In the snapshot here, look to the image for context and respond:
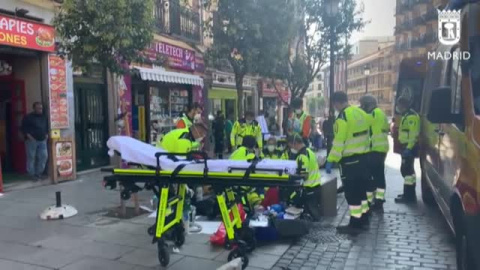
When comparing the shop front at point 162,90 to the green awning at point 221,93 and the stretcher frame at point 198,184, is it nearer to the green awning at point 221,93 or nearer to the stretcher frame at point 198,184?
the green awning at point 221,93

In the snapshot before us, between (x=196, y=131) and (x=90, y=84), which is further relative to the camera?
(x=90, y=84)

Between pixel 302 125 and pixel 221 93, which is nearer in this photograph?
pixel 302 125

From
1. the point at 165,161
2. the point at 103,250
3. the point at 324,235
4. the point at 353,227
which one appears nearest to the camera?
the point at 165,161

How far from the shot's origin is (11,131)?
35.3 ft

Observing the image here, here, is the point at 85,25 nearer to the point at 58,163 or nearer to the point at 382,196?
the point at 58,163

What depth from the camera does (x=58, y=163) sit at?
31.9 ft

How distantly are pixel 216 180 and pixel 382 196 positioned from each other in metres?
4.29

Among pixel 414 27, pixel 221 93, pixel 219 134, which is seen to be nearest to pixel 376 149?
pixel 219 134

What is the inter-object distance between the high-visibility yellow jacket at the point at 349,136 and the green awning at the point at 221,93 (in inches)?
486

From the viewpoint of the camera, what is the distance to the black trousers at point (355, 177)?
20.4 feet

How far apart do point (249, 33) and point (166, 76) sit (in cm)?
335

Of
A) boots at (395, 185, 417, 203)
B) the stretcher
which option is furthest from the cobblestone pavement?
boots at (395, 185, 417, 203)

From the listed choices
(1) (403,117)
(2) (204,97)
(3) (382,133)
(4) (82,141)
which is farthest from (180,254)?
(2) (204,97)

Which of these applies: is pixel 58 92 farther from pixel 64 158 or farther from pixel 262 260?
pixel 262 260
